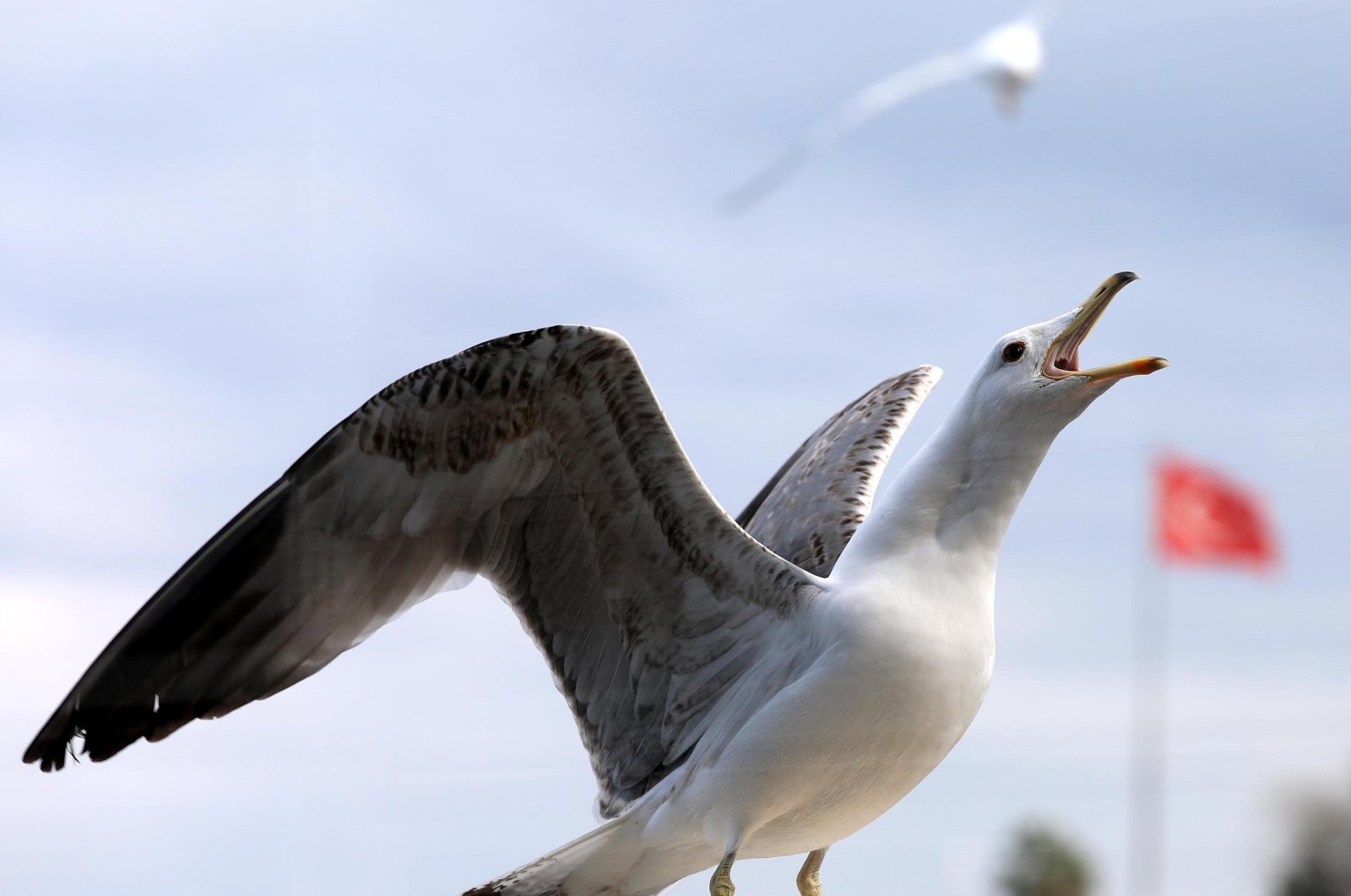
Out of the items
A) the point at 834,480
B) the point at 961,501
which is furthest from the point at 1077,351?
the point at 834,480

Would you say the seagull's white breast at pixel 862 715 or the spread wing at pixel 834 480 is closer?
the seagull's white breast at pixel 862 715

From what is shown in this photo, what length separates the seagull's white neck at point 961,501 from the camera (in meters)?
1.25

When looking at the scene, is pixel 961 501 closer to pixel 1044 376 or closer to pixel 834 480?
pixel 1044 376

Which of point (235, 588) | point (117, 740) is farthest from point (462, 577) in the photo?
point (117, 740)

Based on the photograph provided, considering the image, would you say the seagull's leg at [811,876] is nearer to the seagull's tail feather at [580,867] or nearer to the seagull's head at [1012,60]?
the seagull's tail feather at [580,867]

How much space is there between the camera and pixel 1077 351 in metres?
1.25

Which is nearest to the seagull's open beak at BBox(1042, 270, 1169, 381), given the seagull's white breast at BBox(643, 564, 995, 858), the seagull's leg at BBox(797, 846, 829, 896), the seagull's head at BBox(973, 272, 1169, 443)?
the seagull's head at BBox(973, 272, 1169, 443)

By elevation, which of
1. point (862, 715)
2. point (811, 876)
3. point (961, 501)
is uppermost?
point (961, 501)

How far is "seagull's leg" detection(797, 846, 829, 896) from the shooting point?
1.48 m

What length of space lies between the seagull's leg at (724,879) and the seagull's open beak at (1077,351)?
0.49 meters

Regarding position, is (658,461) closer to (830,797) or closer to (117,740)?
(830,797)

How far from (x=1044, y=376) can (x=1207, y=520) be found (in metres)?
0.22

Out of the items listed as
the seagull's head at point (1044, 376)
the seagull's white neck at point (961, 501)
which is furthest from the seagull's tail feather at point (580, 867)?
the seagull's head at point (1044, 376)

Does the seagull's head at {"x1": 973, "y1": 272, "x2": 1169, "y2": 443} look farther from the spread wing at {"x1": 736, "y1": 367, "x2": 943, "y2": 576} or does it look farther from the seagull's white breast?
the spread wing at {"x1": 736, "y1": 367, "x2": 943, "y2": 576}
